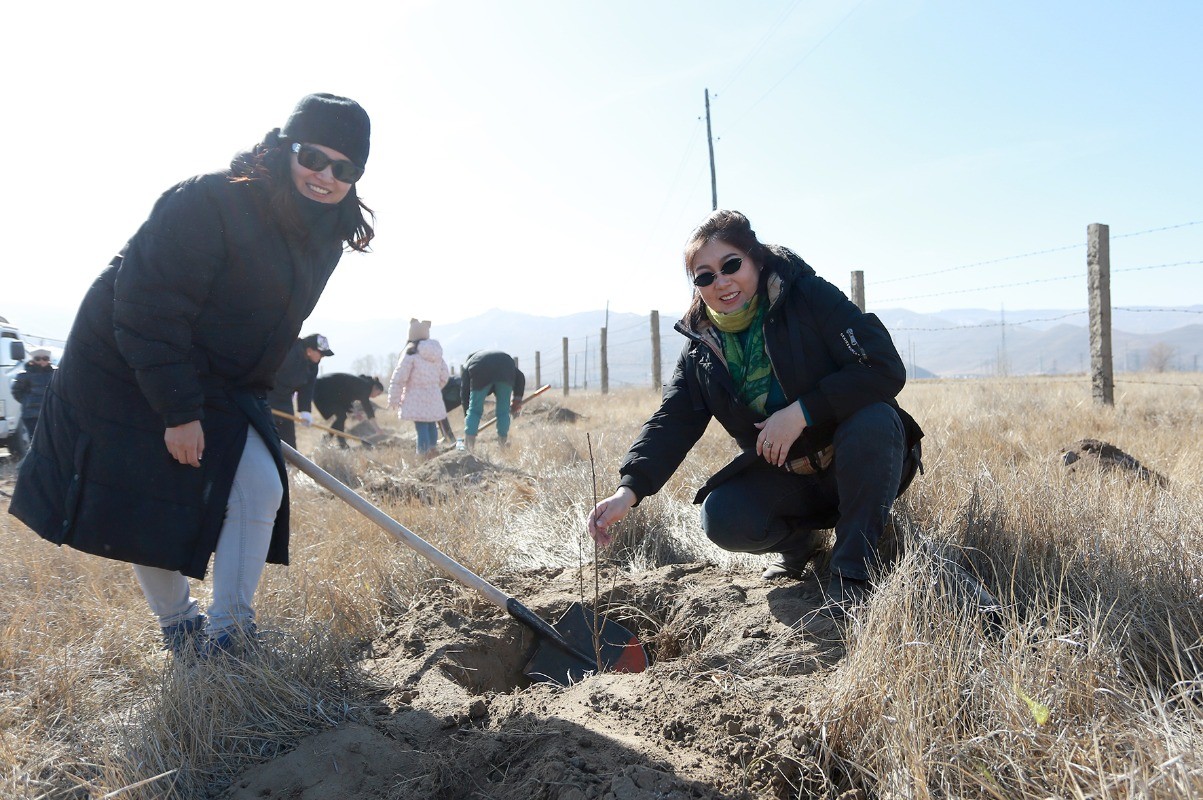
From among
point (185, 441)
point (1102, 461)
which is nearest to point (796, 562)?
point (185, 441)

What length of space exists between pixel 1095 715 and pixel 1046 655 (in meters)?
0.15

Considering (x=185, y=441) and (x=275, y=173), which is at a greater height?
(x=275, y=173)

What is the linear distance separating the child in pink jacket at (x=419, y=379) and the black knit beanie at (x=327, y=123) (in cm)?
625

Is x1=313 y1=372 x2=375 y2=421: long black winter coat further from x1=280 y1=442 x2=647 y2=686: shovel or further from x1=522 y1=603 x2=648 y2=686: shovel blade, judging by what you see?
x1=522 y1=603 x2=648 y2=686: shovel blade

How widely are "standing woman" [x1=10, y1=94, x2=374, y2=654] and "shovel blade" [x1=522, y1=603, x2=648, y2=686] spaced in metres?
0.99

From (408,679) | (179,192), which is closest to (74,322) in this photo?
(179,192)

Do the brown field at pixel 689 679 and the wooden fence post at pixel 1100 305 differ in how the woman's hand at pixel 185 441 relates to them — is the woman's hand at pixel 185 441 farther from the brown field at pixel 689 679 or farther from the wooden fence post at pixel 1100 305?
the wooden fence post at pixel 1100 305

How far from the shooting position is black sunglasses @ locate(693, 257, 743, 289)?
2598 millimetres

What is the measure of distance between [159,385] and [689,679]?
5.50 feet

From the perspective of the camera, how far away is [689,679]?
7.33 ft

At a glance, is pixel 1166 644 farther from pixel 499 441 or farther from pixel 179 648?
pixel 499 441

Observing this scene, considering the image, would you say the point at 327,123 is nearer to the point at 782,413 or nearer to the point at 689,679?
the point at 782,413

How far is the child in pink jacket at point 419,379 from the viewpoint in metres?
8.45

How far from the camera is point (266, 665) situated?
2145mm
